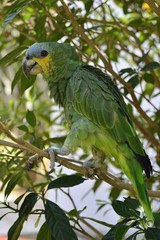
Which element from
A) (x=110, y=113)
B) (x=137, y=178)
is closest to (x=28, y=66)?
(x=110, y=113)

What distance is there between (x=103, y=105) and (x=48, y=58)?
0.19 m

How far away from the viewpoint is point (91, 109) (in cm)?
108

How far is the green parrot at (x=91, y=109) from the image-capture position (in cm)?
103

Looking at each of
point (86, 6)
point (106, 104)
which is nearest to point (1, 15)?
point (86, 6)

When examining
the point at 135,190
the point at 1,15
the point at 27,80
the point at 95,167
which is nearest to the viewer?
the point at 135,190

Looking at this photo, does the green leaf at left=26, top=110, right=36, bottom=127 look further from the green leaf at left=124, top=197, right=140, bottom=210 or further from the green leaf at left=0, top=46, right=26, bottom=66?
the green leaf at left=124, top=197, right=140, bottom=210

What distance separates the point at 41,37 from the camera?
1297mm

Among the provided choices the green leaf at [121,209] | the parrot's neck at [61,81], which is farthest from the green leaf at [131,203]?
the parrot's neck at [61,81]

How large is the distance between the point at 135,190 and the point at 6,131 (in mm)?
294

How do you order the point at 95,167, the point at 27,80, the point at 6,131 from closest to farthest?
the point at 6,131 < the point at 95,167 < the point at 27,80

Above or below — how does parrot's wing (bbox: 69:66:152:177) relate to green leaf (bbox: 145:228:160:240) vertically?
above

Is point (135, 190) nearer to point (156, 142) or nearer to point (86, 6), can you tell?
point (156, 142)

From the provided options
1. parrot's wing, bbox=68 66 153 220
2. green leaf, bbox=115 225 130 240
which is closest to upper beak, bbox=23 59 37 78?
parrot's wing, bbox=68 66 153 220

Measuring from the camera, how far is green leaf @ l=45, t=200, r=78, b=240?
0.95 metres
